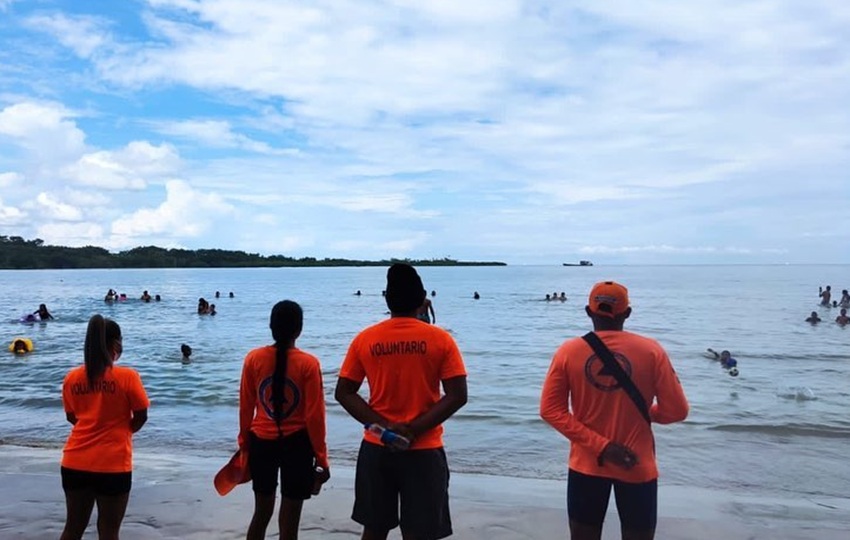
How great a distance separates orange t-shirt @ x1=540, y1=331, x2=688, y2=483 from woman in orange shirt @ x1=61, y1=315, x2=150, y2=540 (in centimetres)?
260

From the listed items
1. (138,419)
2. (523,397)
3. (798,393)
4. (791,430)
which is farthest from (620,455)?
(798,393)

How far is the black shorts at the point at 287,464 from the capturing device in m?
4.45

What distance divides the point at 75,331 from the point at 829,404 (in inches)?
1110

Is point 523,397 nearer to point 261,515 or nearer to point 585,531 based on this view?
point 261,515

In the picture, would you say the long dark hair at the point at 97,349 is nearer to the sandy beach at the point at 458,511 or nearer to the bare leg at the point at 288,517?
the bare leg at the point at 288,517

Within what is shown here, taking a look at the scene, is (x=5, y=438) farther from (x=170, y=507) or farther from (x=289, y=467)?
(x=289, y=467)

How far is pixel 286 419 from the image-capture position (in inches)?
174

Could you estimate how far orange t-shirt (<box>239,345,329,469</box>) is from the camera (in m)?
4.40

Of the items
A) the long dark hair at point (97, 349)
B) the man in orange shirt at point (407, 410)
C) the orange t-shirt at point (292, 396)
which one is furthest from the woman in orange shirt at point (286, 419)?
the long dark hair at point (97, 349)

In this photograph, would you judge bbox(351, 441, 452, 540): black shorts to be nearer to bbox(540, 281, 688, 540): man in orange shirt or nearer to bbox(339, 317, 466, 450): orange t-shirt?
bbox(339, 317, 466, 450): orange t-shirt

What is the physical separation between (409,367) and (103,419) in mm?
1946

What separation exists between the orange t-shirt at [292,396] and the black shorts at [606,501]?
1.55 m

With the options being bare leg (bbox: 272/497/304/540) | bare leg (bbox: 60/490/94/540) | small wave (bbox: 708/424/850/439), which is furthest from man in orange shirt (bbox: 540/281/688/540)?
small wave (bbox: 708/424/850/439)

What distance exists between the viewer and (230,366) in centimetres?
1973
